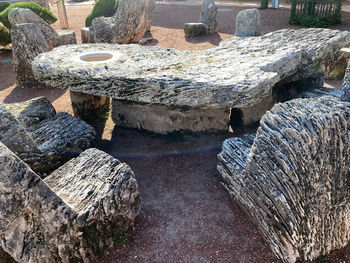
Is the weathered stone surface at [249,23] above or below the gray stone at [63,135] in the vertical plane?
above

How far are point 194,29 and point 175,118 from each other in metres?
7.78

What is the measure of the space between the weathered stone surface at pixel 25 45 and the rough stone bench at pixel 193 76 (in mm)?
2244

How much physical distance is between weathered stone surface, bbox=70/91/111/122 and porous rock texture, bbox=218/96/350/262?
3.79 m

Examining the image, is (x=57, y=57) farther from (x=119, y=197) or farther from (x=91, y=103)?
(x=119, y=197)

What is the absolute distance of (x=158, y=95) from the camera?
460cm

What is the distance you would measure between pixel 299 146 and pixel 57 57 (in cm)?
443

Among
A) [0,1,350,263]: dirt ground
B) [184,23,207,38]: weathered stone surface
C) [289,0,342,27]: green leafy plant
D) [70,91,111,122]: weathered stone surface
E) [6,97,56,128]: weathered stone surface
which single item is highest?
[289,0,342,27]: green leafy plant

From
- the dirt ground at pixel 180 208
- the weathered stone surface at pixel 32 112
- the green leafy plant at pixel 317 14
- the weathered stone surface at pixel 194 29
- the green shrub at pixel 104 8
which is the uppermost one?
the green shrub at pixel 104 8

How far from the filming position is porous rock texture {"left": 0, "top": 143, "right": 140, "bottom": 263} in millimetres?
3094

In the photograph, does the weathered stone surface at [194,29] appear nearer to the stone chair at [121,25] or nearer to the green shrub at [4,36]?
the stone chair at [121,25]

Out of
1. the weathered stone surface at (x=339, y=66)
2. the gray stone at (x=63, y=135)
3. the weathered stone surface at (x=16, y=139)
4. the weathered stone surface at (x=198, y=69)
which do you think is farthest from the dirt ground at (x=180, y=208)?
the weathered stone surface at (x=339, y=66)

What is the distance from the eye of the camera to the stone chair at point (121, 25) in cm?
1033

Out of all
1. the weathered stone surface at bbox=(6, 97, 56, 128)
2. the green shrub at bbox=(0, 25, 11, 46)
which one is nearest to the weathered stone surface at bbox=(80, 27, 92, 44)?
the green shrub at bbox=(0, 25, 11, 46)

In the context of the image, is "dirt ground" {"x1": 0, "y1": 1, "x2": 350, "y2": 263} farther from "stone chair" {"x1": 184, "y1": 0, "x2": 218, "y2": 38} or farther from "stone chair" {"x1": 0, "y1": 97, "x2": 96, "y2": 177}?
"stone chair" {"x1": 184, "y1": 0, "x2": 218, "y2": 38}
